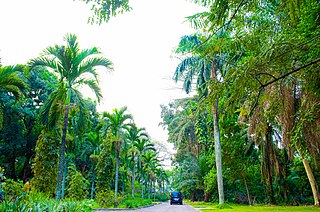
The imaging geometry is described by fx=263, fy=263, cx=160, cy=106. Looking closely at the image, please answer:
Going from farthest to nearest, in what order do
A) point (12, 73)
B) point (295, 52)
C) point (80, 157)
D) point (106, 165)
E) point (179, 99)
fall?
point (80, 157) < point (179, 99) < point (106, 165) < point (12, 73) < point (295, 52)

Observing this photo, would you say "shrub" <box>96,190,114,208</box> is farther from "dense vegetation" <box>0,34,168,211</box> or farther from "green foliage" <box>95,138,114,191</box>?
"green foliage" <box>95,138,114,191</box>

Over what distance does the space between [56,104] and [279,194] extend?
22755 mm

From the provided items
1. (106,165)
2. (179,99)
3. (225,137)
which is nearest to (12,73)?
(106,165)

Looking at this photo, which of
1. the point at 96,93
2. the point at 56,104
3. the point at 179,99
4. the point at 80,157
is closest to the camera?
the point at 56,104

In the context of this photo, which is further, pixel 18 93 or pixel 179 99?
pixel 179 99

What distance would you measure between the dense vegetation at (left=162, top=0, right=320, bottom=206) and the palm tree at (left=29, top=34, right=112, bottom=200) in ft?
17.8

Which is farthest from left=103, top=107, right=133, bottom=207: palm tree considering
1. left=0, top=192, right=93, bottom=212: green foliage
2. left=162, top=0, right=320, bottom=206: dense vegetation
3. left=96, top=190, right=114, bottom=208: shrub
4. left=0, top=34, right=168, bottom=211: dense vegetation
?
left=0, top=192, right=93, bottom=212: green foliage

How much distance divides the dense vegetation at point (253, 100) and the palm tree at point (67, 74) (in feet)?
17.8

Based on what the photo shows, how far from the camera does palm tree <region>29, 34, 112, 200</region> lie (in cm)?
1241

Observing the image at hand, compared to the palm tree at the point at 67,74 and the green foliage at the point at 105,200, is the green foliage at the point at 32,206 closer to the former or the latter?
the palm tree at the point at 67,74

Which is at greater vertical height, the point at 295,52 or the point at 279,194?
the point at 295,52

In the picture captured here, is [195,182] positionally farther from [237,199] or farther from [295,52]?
[295,52]

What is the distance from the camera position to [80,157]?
116 feet

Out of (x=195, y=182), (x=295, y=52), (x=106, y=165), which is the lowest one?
(x=195, y=182)
